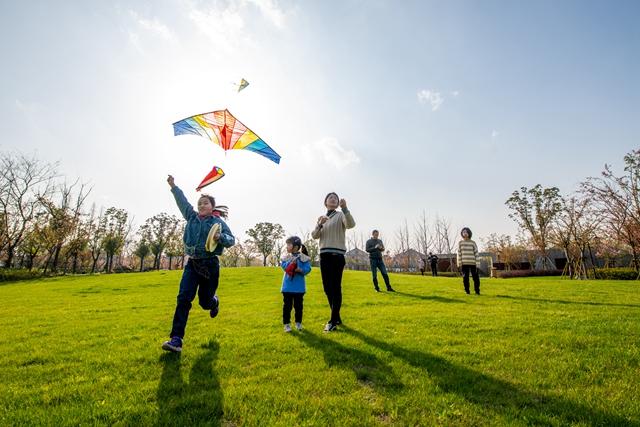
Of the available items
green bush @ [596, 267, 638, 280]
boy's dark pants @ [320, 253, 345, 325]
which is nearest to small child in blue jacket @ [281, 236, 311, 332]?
boy's dark pants @ [320, 253, 345, 325]

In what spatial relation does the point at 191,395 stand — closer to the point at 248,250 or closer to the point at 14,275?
the point at 14,275

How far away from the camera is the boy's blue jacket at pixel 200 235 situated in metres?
5.18

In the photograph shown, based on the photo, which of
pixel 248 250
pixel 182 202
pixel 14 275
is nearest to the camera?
pixel 182 202

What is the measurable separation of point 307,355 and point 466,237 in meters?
9.04

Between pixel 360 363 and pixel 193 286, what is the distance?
284 centimetres

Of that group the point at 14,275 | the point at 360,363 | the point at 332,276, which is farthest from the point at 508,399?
the point at 14,275

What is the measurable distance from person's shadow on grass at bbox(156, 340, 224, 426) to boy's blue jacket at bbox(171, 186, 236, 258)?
1.62 meters

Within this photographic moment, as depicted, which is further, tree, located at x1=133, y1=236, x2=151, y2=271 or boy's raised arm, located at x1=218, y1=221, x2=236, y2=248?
tree, located at x1=133, y1=236, x2=151, y2=271

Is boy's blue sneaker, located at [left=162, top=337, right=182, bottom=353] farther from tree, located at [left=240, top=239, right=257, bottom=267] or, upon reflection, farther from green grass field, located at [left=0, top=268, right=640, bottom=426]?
tree, located at [left=240, top=239, right=257, bottom=267]

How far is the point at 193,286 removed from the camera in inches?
201

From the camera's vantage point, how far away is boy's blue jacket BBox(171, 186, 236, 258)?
5.18 metres

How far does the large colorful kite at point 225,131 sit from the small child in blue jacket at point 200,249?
11.9ft

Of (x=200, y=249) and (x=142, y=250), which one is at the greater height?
(x=142, y=250)

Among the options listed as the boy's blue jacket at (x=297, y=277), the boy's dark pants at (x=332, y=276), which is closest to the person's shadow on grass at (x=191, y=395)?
the boy's blue jacket at (x=297, y=277)
